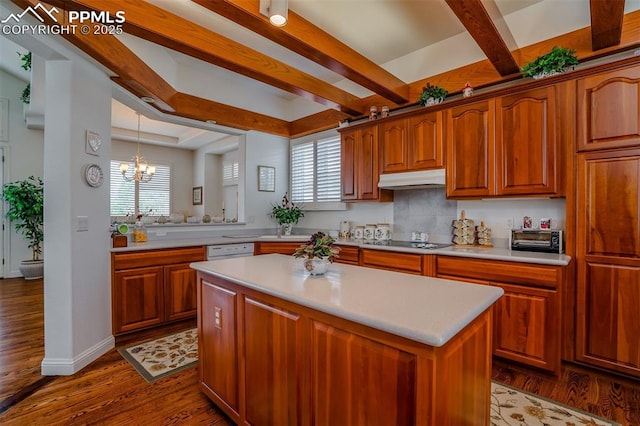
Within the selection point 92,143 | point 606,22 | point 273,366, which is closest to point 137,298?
point 92,143

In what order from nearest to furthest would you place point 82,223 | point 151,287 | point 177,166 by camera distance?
point 82,223 < point 151,287 < point 177,166

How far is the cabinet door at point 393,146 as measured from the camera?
3.40 m

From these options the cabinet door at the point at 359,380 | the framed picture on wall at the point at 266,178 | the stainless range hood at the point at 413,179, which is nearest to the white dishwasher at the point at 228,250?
the framed picture on wall at the point at 266,178

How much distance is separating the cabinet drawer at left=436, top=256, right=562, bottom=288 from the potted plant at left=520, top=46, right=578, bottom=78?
1.57m

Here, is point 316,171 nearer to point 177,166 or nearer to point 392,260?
point 392,260

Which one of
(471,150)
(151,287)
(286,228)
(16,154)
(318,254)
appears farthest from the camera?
(16,154)

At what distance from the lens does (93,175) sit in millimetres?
2699

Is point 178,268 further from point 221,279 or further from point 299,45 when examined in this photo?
point 299,45

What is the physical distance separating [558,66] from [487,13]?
91 centimetres

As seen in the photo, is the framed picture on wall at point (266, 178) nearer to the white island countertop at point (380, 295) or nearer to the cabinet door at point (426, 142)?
the cabinet door at point (426, 142)

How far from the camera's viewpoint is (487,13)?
2016 millimetres

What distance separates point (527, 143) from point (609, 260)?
106 centimetres

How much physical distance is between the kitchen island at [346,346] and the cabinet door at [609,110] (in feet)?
5.72

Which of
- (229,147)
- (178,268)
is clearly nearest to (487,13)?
(178,268)
